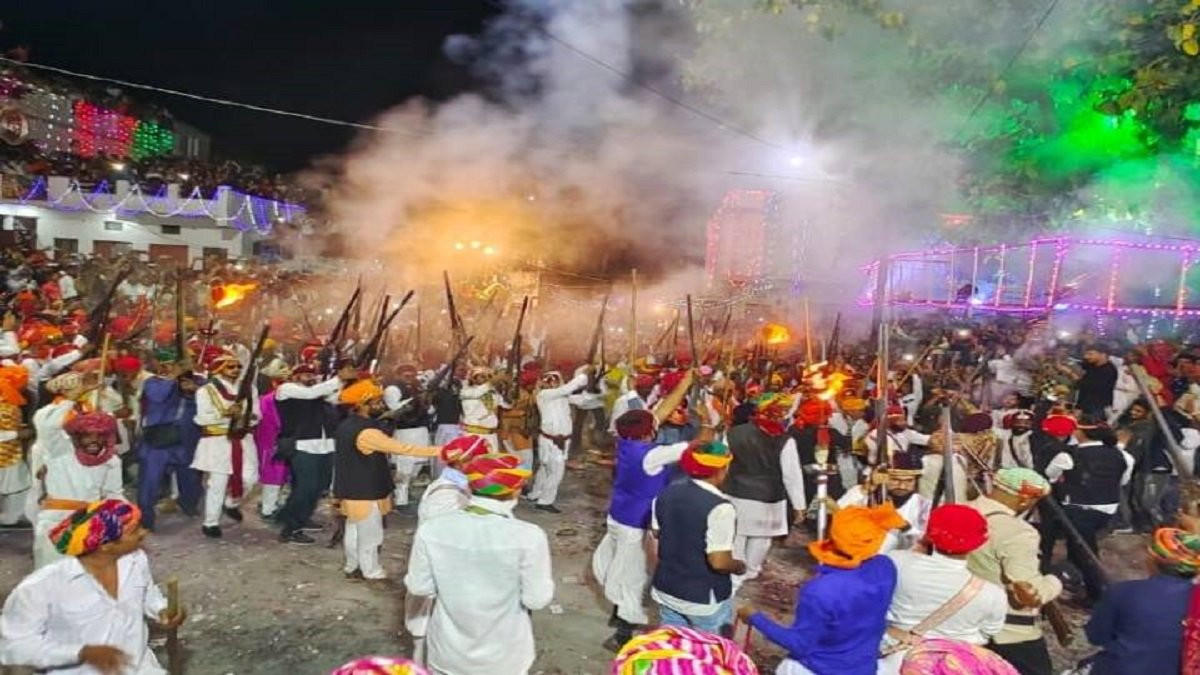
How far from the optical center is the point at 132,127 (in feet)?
144

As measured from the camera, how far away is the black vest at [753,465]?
618 cm

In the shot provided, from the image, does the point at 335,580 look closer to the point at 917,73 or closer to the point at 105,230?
the point at 917,73

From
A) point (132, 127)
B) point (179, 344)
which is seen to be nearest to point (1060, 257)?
point (179, 344)

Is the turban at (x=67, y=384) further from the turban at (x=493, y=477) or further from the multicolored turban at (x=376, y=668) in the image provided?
the multicolored turban at (x=376, y=668)

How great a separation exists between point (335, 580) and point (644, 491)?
8.82 feet

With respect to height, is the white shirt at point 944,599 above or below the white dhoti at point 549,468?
above

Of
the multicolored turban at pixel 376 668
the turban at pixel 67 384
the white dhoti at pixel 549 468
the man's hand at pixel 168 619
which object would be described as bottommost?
the white dhoti at pixel 549 468

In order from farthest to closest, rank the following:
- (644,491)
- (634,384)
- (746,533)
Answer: (634,384) < (746,533) < (644,491)

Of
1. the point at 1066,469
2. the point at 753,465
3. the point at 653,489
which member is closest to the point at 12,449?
the point at 653,489

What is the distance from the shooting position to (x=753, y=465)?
6.23 metres

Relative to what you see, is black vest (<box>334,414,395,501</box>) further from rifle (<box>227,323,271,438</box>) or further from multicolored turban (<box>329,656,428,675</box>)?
multicolored turban (<box>329,656,428,675</box>)

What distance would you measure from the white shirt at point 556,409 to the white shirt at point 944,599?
5582 millimetres

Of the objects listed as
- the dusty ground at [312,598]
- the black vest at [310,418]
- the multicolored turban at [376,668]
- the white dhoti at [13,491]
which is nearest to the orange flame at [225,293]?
the dusty ground at [312,598]

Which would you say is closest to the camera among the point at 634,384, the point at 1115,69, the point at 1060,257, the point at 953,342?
the point at 1115,69
